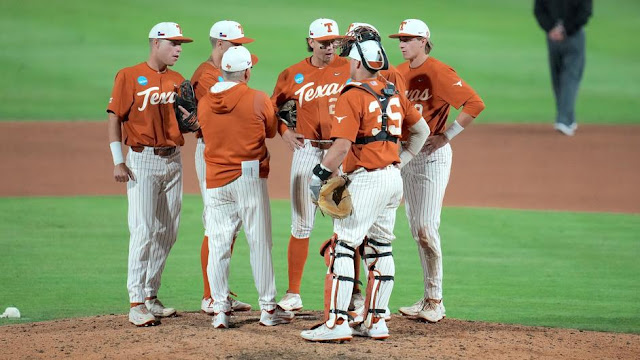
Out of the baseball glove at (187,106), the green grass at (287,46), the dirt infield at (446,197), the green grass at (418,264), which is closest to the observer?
the dirt infield at (446,197)

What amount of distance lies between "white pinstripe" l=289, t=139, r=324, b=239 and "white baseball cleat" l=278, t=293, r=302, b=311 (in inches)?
17.7

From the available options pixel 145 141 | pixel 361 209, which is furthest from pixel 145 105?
pixel 361 209

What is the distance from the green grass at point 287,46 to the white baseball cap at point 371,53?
45.4 feet

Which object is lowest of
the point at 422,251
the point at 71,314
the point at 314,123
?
the point at 71,314

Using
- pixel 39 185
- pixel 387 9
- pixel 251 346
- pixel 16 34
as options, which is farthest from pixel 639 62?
pixel 251 346

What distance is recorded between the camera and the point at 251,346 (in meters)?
6.49

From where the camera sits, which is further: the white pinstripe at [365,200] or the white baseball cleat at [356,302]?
the white baseball cleat at [356,302]

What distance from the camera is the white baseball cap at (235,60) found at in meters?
6.86

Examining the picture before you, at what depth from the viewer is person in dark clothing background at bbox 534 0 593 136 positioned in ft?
55.9

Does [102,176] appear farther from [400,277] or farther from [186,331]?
[186,331]

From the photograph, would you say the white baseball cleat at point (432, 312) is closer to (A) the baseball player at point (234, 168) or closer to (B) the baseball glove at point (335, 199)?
(A) the baseball player at point (234, 168)

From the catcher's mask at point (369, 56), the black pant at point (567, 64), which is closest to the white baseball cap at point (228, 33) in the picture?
the catcher's mask at point (369, 56)

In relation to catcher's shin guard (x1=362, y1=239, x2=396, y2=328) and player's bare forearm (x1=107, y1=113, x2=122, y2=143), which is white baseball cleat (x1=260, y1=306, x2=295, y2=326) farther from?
player's bare forearm (x1=107, y1=113, x2=122, y2=143)

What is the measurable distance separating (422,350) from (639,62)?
67.9ft
